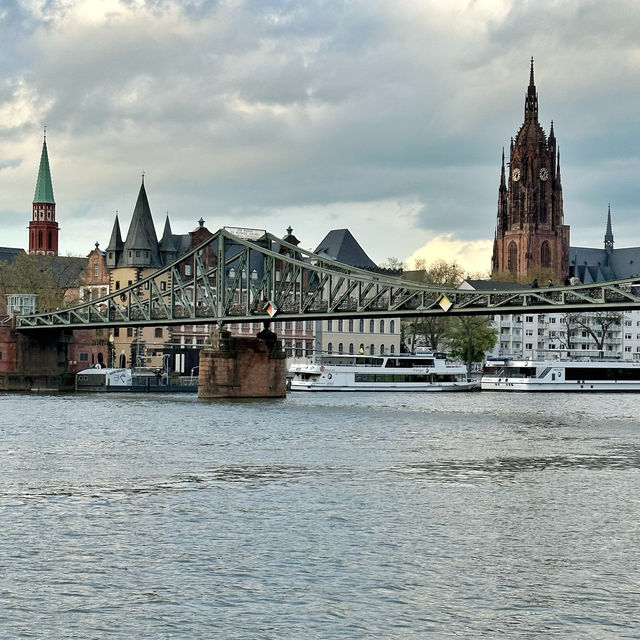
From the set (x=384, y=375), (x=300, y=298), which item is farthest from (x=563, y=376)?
(x=300, y=298)

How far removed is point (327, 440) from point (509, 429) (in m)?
12.0

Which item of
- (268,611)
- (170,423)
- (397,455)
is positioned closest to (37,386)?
(170,423)

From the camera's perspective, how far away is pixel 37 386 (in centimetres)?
11231

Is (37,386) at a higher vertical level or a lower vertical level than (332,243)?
lower

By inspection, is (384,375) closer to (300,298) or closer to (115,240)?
(300,298)

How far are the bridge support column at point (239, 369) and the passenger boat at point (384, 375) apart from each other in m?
17.8

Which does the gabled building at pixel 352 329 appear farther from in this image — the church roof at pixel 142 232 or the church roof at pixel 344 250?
the church roof at pixel 142 232

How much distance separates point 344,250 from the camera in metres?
161

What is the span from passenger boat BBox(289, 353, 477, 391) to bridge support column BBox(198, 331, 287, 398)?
17.8m

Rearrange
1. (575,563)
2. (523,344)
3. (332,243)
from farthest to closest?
(523,344) → (332,243) → (575,563)

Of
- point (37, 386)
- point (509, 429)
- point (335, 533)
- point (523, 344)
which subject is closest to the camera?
point (335, 533)

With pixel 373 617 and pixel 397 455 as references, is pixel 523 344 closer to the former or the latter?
pixel 397 455

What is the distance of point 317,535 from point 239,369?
6334 centimetres

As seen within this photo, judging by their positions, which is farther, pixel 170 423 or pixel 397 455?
pixel 170 423
